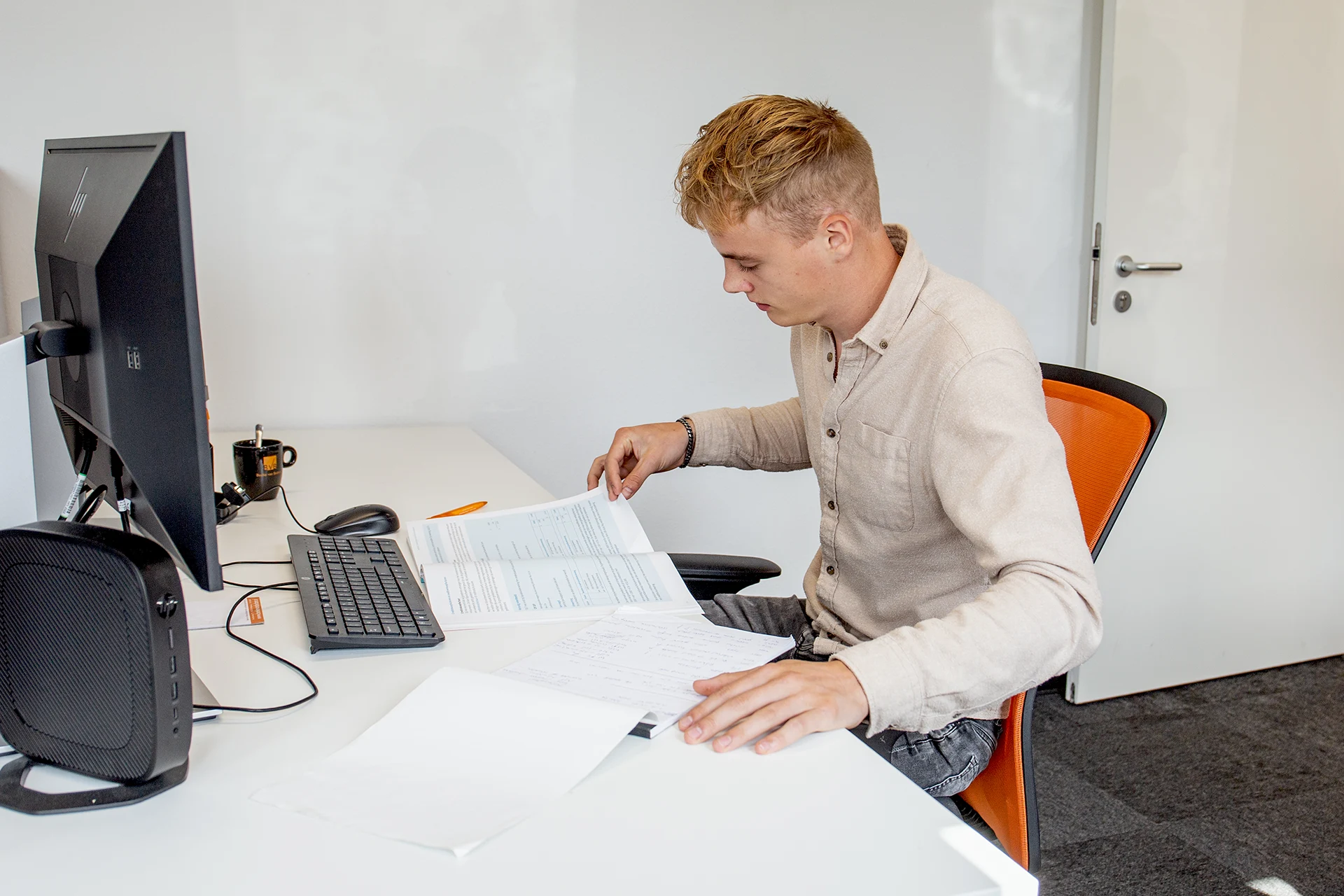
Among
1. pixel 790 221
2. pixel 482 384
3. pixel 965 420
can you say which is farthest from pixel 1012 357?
pixel 482 384

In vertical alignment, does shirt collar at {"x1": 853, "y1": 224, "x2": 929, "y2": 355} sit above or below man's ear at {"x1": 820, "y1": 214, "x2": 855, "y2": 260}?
below

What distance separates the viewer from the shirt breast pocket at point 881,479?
1207mm

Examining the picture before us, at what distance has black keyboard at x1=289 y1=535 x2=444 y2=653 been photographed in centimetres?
98

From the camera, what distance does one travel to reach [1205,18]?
7.85ft

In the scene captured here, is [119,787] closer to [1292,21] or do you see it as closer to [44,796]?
[44,796]

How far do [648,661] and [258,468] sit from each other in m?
0.84

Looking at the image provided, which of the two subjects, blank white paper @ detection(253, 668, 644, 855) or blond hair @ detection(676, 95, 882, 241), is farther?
blond hair @ detection(676, 95, 882, 241)

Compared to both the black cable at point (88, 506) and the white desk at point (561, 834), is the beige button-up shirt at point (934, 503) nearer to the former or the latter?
the white desk at point (561, 834)

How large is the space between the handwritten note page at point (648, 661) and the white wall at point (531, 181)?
133 cm

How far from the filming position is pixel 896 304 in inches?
47.8

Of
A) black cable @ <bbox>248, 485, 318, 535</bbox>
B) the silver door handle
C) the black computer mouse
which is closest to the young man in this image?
the black computer mouse

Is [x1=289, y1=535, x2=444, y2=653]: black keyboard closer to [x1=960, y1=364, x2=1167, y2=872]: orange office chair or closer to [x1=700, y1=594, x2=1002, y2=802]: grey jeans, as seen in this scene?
[x1=700, y1=594, x2=1002, y2=802]: grey jeans

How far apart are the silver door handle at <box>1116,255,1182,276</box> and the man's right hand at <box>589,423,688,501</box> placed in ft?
4.63

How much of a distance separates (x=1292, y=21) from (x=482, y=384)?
209cm
